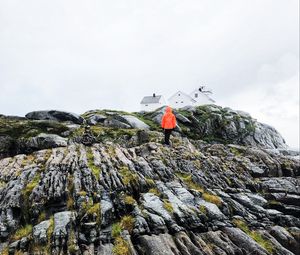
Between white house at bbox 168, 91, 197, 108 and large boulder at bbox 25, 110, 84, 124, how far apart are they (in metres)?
54.2

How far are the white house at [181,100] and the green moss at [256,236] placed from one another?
270 ft

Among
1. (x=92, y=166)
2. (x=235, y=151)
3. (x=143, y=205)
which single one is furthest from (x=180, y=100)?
(x=143, y=205)

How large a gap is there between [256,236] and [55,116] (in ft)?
139

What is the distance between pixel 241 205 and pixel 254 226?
2547 mm

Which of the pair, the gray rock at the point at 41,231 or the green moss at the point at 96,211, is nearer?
the gray rock at the point at 41,231

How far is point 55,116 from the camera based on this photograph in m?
53.4

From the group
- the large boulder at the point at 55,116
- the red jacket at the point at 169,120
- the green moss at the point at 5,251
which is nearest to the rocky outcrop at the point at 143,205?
the green moss at the point at 5,251

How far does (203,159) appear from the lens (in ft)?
100

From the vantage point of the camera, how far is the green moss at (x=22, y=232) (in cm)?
1795

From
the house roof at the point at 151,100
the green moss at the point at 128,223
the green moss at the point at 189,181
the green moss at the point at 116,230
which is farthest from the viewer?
the house roof at the point at 151,100

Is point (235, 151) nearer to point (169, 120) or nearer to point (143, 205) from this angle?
point (169, 120)

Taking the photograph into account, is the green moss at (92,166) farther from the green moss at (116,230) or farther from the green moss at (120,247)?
the green moss at (120,247)

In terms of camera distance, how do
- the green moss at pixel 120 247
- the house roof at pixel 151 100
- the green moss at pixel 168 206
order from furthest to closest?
the house roof at pixel 151 100 < the green moss at pixel 168 206 < the green moss at pixel 120 247

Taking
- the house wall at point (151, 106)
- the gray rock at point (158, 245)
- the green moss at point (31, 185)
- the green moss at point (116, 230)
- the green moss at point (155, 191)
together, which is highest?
the house wall at point (151, 106)
